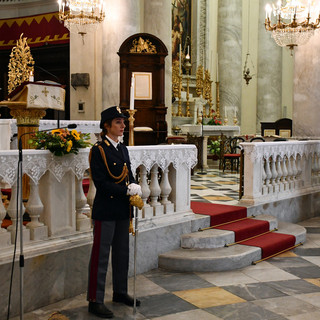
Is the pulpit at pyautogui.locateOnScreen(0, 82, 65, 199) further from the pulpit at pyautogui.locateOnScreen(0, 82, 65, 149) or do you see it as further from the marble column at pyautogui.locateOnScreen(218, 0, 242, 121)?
the marble column at pyautogui.locateOnScreen(218, 0, 242, 121)

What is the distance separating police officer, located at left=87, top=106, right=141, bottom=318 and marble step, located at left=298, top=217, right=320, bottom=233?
15.5 feet

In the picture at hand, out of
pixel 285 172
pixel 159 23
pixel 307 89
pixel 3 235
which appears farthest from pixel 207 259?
pixel 159 23

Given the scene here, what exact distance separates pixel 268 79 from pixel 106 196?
1725 centimetres

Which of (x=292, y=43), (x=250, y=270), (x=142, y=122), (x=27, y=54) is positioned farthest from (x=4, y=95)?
(x=250, y=270)

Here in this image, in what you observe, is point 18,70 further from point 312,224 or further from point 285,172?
point 312,224

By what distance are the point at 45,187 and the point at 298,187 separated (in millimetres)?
5632

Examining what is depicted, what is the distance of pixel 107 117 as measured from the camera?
4562mm

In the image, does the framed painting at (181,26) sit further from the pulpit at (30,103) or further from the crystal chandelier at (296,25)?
the pulpit at (30,103)

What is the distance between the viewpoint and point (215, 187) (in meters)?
10.4

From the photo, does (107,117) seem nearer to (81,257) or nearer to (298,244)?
(81,257)

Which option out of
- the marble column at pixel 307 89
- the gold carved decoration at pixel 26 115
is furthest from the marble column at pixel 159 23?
the gold carved decoration at pixel 26 115

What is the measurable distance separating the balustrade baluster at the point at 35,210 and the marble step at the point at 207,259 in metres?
1.71

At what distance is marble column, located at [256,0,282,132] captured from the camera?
68.2ft

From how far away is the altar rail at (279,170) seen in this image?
314 inches
